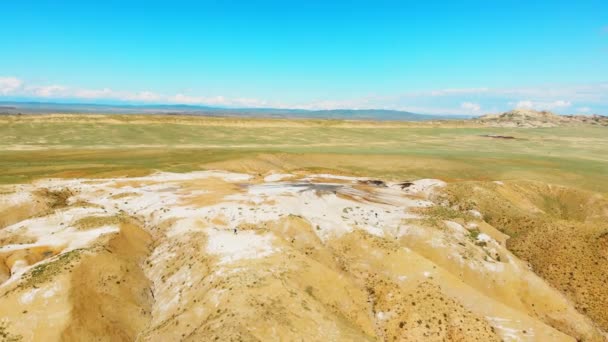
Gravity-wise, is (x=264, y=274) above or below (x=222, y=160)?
above

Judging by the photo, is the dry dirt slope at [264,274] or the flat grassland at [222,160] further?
the flat grassland at [222,160]

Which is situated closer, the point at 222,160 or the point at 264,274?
the point at 264,274

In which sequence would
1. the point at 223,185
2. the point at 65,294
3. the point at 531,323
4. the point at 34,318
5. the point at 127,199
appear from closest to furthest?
1. the point at 34,318
2. the point at 65,294
3. the point at 531,323
4. the point at 127,199
5. the point at 223,185

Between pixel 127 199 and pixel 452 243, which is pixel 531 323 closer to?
pixel 452 243

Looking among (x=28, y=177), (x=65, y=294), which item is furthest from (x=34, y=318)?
(x=28, y=177)

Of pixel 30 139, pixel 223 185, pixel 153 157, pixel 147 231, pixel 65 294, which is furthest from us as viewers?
pixel 30 139

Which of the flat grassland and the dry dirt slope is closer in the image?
the dry dirt slope

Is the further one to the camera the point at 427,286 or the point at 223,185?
the point at 223,185

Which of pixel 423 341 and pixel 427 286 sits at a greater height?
pixel 427 286
